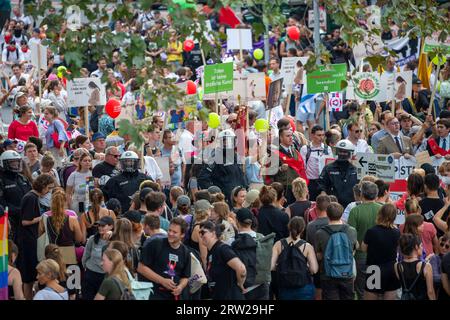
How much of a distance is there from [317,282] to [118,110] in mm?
8015

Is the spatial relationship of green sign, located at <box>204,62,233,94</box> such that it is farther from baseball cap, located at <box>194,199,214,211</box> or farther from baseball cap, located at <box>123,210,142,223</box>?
baseball cap, located at <box>123,210,142,223</box>

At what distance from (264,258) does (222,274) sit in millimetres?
629

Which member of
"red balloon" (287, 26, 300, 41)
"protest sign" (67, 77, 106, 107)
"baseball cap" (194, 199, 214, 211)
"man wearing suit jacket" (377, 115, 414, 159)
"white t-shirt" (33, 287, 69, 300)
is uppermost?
"red balloon" (287, 26, 300, 41)

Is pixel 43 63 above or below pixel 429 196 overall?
above

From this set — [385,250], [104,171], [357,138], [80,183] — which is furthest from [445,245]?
[357,138]

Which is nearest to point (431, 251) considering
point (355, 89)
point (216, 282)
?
point (216, 282)

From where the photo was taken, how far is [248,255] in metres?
11.8

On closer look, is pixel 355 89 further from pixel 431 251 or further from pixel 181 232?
pixel 181 232

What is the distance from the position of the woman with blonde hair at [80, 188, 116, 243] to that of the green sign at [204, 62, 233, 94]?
551cm

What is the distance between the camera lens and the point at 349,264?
12172mm

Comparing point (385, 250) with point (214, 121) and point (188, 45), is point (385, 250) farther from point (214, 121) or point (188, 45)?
point (188, 45)

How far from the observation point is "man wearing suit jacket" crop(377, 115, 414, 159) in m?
17.3

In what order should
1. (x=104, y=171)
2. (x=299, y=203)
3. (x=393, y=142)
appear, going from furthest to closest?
1. (x=393, y=142)
2. (x=104, y=171)
3. (x=299, y=203)

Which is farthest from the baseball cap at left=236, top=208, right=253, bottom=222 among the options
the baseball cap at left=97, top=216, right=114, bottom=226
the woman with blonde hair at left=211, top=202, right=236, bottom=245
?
the baseball cap at left=97, top=216, right=114, bottom=226
